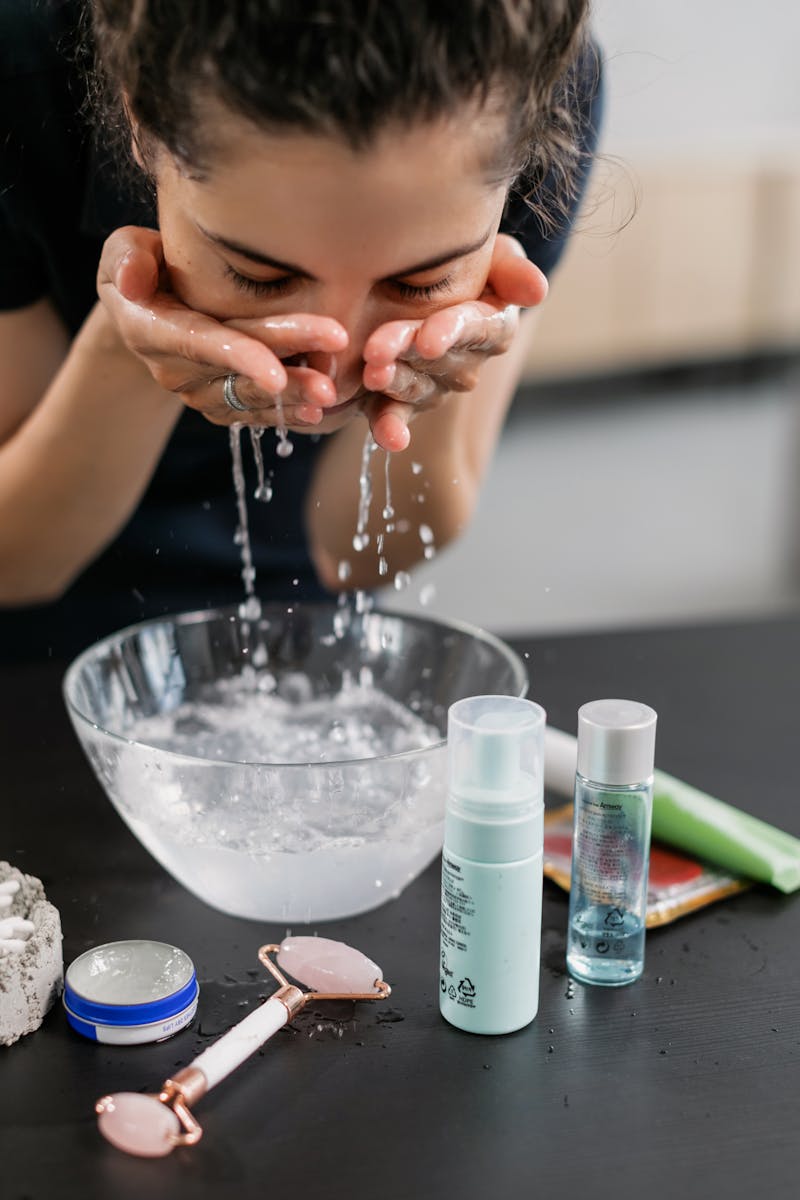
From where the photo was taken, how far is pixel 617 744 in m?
0.75

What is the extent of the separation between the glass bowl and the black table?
0.04 metres

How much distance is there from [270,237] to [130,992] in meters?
0.41

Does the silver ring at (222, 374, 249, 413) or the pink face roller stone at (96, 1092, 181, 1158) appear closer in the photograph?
the pink face roller stone at (96, 1092, 181, 1158)

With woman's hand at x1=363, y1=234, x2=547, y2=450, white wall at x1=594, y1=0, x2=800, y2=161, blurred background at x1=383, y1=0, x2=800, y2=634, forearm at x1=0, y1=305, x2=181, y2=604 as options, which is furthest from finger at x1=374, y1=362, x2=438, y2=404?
white wall at x1=594, y1=0, x2=800, y2=161

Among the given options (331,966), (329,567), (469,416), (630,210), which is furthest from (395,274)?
(329,567)

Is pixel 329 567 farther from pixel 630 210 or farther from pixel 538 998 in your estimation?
pixel 538 998

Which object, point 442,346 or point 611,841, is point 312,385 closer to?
point 442,346

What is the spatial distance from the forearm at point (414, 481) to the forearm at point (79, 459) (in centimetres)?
22

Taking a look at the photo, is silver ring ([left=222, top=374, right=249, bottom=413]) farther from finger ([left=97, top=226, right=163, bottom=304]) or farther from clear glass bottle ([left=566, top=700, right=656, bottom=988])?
clear glass bottle ([left=566, top=700, right=656, bottom=988])

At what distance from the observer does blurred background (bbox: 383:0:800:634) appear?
3.00 metres

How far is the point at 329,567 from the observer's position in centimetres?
136

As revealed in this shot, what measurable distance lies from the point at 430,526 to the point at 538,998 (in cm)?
59

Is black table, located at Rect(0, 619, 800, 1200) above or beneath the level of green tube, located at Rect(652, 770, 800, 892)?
beneath

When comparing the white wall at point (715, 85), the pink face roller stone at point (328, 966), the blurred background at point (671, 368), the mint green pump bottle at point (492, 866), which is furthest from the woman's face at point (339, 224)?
the white wall at point (715, 85)
